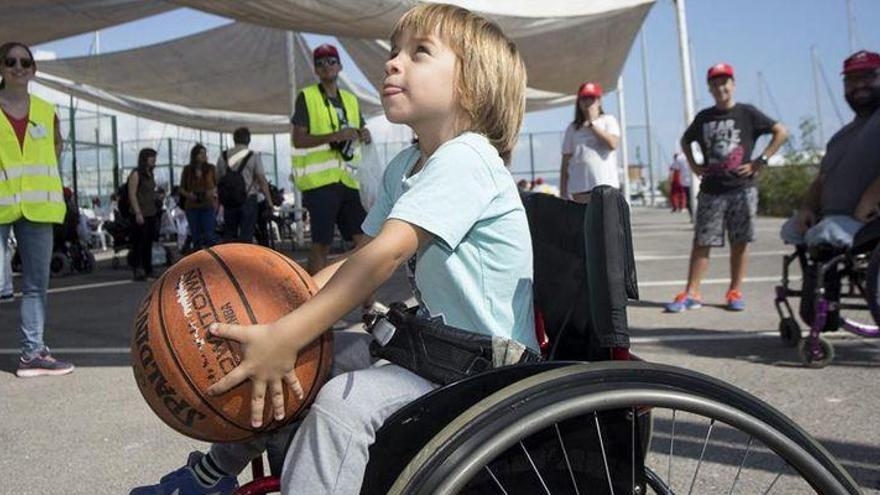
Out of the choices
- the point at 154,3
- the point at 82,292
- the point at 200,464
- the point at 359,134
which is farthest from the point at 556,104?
the point at 200,464

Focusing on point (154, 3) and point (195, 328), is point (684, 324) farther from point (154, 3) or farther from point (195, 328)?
point (154, 3)

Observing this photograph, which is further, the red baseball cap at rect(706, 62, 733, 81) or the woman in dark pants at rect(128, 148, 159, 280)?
the woman in dark pants at rect(128, 148, 159, 280)

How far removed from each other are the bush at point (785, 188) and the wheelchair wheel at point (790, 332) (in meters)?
20.5

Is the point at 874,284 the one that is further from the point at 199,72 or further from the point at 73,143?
the point at 73,143

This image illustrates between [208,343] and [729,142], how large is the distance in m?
5.66

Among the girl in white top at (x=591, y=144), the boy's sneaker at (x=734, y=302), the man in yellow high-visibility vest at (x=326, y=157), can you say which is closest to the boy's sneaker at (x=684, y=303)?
the boy's sneaker at (x=734, y=302)

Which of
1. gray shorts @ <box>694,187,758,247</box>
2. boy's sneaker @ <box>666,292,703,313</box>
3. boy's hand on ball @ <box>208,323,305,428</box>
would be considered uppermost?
gray shorts @ <box>694,187,758,247</box>

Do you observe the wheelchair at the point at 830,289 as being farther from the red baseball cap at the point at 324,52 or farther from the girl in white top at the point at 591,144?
the red baseball cap at the point at 324,52

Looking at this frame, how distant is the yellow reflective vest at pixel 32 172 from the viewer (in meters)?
5.09

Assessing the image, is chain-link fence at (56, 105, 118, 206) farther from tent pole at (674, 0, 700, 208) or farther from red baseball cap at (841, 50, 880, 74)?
red baseball cap at (841, 50, 880, 74)

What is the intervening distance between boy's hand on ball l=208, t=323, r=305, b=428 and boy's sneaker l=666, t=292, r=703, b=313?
557cm

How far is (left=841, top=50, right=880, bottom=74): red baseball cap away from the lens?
4.70 metres

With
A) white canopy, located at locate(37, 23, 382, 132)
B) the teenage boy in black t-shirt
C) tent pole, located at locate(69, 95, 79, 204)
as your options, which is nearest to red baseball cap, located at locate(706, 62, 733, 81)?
the teenage boy in black t-shirt

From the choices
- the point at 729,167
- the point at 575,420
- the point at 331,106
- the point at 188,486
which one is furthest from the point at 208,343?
the point at 729,167
